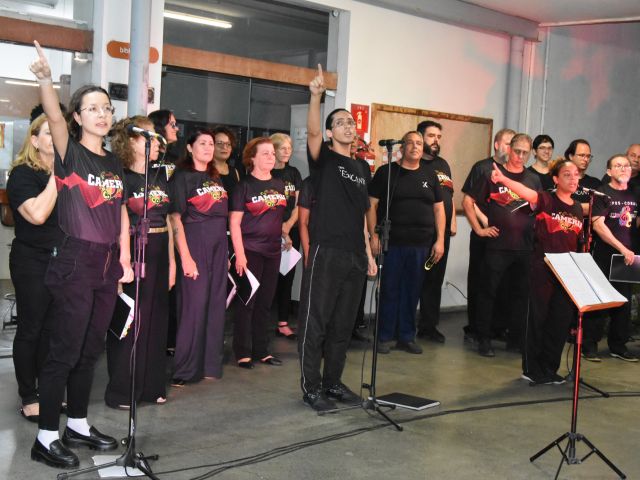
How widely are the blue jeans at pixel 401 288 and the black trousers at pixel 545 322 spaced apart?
3.53 ft

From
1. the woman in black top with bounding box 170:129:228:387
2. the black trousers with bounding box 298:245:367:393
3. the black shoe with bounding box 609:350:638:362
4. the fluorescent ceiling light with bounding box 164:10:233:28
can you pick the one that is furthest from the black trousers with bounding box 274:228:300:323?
the black shoe with bounding box 609:350:638:362

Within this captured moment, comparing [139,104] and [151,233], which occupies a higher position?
[139,104]

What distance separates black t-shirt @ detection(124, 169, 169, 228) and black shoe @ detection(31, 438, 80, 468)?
4.35 ft

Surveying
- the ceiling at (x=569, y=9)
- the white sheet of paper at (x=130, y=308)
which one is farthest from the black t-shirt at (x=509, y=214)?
the white sheet of paper at (x=130, y=308)

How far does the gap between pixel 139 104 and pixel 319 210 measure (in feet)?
7.14

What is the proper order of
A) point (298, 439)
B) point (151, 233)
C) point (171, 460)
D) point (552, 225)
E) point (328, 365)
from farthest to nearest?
point (552, 225) < point (328, 365) < point (151, 233) < point (298, 439) < point (171, 460)

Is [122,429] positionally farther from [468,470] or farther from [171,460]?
[468,470]

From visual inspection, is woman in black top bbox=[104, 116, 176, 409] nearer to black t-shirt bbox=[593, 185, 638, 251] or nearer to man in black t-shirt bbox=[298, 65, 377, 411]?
man in black t-shirt bbox=[298, 65, 377, 411]

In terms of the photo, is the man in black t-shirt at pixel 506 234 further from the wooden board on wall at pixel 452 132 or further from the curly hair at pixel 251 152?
the curly hair at pixel 251 152

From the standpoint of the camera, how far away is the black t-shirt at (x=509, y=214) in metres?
6.59

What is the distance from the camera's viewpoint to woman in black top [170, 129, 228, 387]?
5.12 meters

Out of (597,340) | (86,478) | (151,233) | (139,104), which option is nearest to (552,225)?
(597,340)

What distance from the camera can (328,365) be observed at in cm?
495

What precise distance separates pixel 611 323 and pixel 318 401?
3.29 m
